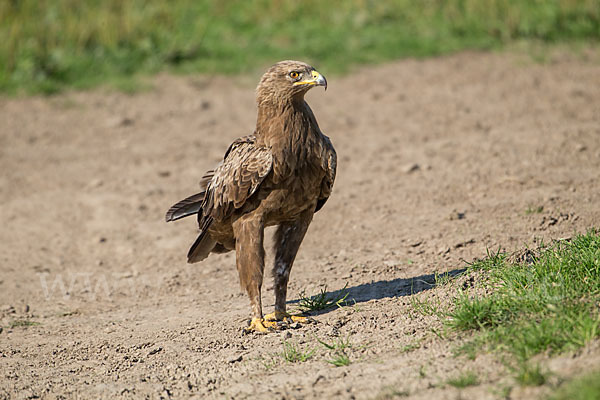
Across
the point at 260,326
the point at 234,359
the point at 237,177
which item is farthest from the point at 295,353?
the point at 237,177

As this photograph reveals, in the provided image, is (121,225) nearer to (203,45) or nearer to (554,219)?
(554,219)

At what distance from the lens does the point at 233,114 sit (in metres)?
9.77

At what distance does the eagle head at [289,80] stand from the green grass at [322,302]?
140 cm

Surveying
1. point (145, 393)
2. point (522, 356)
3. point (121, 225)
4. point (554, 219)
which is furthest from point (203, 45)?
point (522, 356)

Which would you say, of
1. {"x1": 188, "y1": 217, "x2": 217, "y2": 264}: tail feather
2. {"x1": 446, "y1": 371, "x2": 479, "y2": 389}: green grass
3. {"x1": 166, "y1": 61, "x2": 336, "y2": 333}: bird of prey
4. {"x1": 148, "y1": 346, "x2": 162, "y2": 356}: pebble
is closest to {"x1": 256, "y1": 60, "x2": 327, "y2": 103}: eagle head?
{"x1": 166, "y1": 61, "x2": 336, "y2": 333}: bird of prey

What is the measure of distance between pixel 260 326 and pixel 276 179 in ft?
3.17

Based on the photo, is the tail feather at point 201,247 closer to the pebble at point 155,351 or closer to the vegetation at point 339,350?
the pebble at point 155,351

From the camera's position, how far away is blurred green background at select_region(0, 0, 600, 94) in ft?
36.2

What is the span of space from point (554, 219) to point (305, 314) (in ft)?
7.12

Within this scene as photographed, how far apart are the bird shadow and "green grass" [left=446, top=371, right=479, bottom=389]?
1448mm

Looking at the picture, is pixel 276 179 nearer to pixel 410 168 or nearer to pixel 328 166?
pixel 328 166

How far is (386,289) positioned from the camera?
5328mm

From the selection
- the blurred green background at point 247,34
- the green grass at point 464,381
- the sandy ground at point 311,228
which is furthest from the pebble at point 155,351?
the blurred green background at point 247,34

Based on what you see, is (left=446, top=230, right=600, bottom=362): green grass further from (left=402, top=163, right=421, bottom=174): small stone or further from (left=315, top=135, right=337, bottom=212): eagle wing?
(left=402, top=163, right=421, bottom=174): small stone
